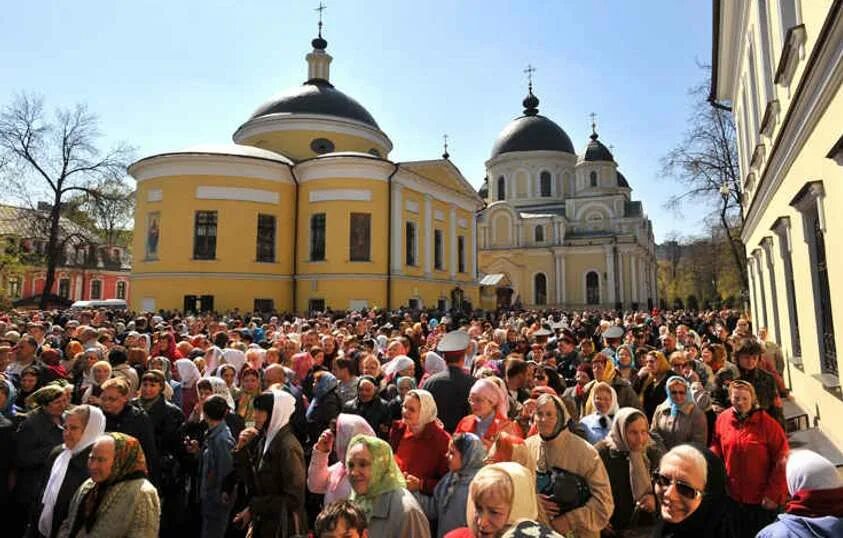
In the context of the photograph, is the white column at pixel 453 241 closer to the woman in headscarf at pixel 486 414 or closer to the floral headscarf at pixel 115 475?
the woman in headscarf at pixel 486 414

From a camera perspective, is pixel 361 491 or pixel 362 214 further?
pixel 362 214

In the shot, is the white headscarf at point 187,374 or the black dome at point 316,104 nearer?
the white headscarf at point 187,374

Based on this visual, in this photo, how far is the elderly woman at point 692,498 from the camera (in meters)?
2.47

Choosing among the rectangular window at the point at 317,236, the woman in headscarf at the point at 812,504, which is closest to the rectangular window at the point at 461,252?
the rectangular window at the point at 317,236

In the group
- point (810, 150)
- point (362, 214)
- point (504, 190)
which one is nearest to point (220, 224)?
point (362, 214)

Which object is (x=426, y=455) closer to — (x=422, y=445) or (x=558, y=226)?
(x=422, y=445)

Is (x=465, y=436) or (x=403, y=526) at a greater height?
(x=465, y=436)

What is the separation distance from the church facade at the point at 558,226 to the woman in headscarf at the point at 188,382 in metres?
39.5

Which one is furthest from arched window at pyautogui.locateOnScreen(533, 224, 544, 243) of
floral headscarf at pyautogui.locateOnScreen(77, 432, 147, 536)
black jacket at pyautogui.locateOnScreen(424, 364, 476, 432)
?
floral headscarf at pyautogui.locateOnScreen(77, 432, 147, 536)

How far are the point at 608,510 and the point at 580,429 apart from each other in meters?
1.22

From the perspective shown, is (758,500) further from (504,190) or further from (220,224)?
(504,190)

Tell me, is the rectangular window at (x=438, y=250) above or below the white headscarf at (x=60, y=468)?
above

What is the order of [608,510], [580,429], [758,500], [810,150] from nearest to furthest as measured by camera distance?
[608,510]
[758,500]
[580,429]
[810,150]

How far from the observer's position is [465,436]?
334cm
